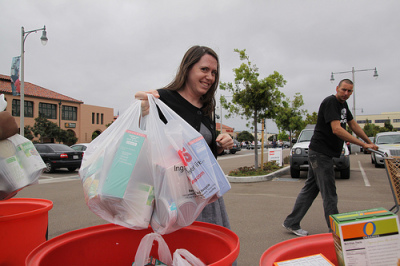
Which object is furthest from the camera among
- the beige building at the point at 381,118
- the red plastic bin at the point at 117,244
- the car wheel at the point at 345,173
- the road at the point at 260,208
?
the beige building at the point at 381,118

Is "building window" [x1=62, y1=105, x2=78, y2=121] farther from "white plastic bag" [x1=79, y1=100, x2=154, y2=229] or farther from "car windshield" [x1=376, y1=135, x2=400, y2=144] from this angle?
"white plastic bag" [x1=79, y1=100, x2=154, y2=229]

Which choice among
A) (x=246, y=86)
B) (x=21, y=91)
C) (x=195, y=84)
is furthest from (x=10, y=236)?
(x=21, y=91)

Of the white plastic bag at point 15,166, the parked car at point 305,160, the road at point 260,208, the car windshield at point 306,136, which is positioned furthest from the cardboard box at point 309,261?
the car windshield at point 306,136

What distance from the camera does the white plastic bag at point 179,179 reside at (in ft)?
3.89

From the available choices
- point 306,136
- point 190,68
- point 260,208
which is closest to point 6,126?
point 190,68

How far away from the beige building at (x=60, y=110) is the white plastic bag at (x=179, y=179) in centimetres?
3951

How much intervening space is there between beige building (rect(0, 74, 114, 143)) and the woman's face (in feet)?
128

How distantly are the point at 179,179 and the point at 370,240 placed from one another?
77 cm

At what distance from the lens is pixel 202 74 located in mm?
1875

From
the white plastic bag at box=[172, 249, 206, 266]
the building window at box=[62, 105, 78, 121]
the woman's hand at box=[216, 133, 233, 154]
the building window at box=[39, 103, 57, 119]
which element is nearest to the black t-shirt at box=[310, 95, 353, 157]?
the woman's hand at box=[216, 133, 233, 154]

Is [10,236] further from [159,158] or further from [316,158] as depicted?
[316,158]

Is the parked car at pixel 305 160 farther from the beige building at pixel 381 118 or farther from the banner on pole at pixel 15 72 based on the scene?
the beige building at pixel 381 118

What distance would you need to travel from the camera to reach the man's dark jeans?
3500mm

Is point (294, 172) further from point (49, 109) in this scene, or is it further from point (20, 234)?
point (49, 109)
